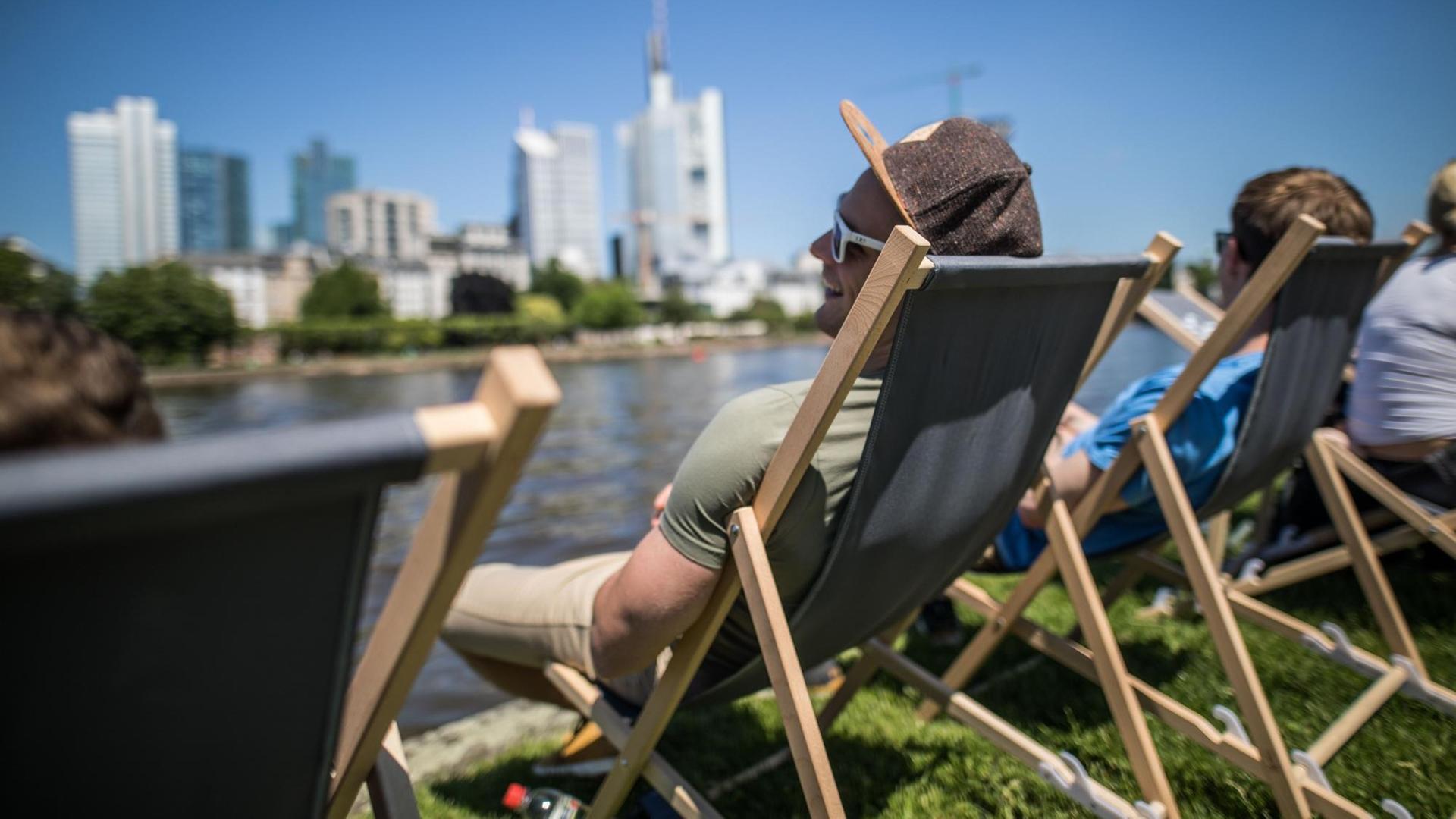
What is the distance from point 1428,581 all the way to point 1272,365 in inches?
75.7

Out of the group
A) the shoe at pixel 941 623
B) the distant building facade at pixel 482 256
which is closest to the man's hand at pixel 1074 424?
the shoe at pixel 941 623

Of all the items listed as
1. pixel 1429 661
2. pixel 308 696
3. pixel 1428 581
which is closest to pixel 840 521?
pixel 308 696

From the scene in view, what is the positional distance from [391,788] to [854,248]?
1.18m

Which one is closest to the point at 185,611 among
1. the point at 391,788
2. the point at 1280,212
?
the point at 391,788

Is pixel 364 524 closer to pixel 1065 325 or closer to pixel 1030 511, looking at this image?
pixel 1065 325

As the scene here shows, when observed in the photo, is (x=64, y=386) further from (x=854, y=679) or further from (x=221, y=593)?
(x=854, y=679)

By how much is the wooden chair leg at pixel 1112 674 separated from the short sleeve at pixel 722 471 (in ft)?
3.24

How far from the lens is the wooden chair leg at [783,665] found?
1464 millimetres

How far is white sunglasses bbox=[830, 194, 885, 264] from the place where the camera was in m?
1.70

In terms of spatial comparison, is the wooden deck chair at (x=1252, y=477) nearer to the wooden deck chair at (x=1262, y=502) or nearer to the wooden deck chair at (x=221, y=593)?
the wooden deck chair at (x=1262, y=502)

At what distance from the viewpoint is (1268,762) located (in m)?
2.03

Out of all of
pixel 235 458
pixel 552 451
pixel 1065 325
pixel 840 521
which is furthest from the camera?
pixel 552 451

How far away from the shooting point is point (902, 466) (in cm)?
159

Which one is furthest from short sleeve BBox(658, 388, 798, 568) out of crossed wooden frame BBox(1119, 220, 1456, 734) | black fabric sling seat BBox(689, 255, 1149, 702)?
crossed wooden frame BBox(1119, 220, 1456, 734)
